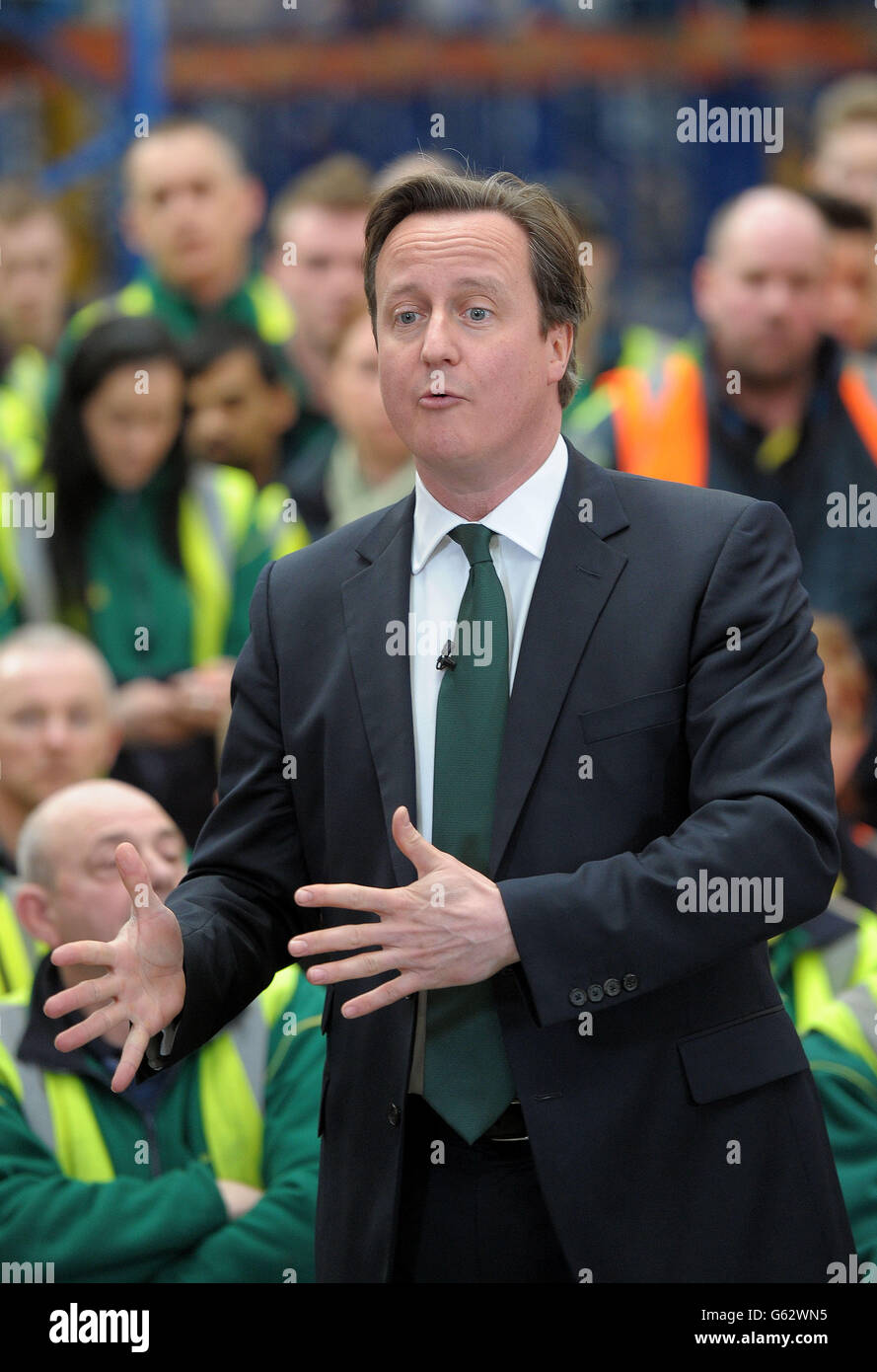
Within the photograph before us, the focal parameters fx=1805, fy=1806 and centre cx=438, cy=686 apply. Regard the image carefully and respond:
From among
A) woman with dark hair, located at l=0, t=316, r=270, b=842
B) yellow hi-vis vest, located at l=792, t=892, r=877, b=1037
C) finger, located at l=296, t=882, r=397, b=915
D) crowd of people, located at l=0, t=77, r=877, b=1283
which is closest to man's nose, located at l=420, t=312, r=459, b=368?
crowd of people, located at l=0, t=77, r=877, b=1283

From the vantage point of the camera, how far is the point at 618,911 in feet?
5.54

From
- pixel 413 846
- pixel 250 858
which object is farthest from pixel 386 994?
pixel 250 858

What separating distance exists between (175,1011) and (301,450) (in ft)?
10.8

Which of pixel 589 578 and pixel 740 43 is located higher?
pixel 740 43

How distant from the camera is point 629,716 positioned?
1.80 m

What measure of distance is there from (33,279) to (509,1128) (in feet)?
13.7

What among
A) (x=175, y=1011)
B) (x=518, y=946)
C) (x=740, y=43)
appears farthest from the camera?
(x=740, y=43)

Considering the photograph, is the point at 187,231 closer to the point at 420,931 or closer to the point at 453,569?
the point at 453,569

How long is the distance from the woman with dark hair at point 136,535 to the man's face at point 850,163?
1.83 meters

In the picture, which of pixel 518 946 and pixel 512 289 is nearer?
pixel 518 946

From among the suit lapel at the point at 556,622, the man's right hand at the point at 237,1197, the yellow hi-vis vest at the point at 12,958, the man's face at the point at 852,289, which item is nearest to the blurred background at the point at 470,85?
the man's face at the point at 852,289

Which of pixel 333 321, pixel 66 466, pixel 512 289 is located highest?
pixel 333 321

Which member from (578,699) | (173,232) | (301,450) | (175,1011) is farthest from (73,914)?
(173,232)

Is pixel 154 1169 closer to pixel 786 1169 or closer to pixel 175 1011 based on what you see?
pixel 175 1011
